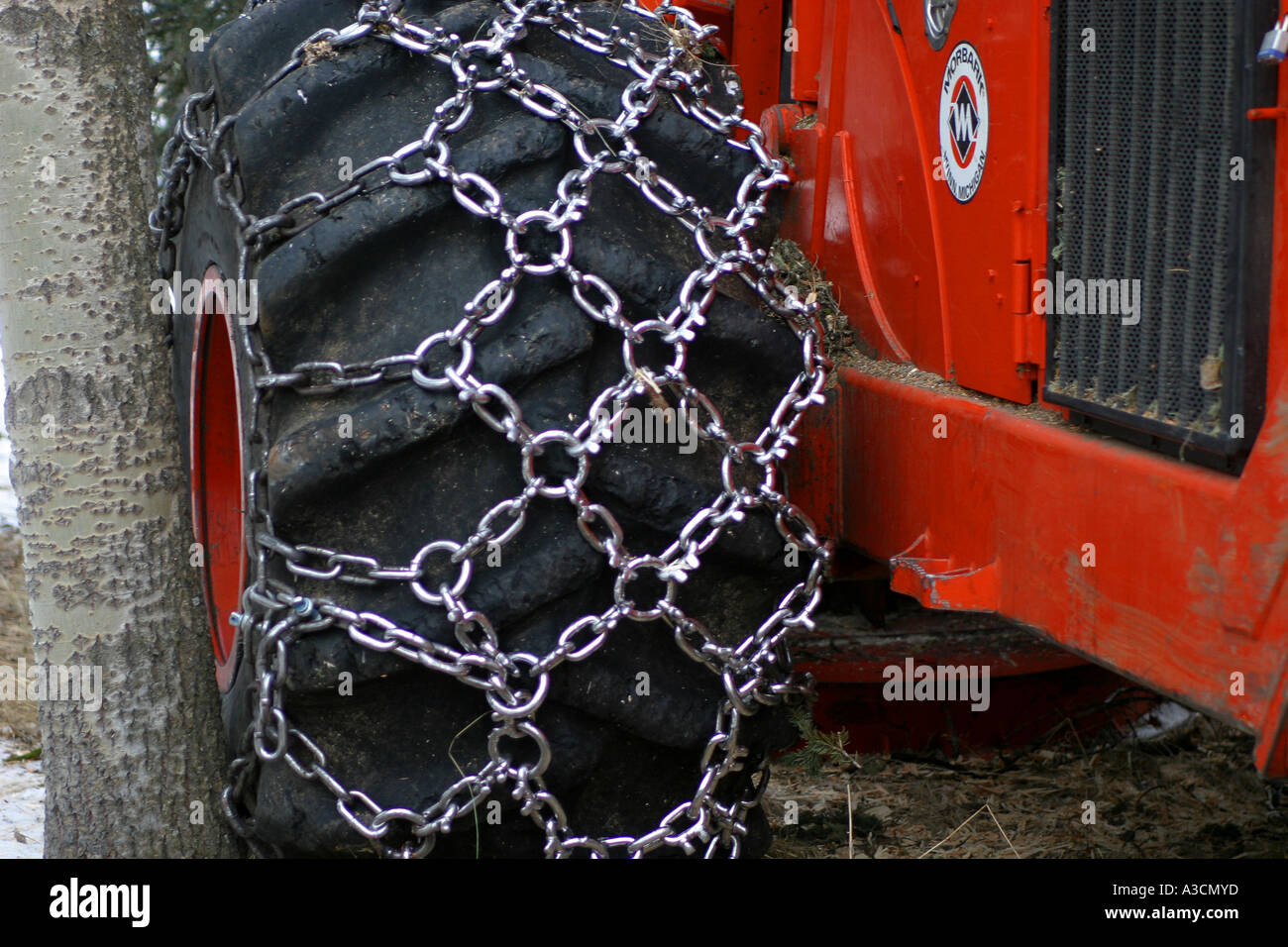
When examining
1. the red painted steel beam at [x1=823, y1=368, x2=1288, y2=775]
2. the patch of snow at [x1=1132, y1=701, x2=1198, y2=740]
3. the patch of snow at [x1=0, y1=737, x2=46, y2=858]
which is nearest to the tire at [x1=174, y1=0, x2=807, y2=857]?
the red painted steel beam at [x1=823, y1=368, x2=1288, y2=775]

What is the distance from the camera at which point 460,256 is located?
1615 mm

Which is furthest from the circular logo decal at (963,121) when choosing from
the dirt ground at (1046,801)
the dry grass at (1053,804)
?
the dry grass at (1053,804)

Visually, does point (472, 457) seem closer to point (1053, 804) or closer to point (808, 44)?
point (808, 44)

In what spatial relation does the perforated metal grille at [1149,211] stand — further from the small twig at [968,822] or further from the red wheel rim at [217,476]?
the red wheel rim at [217,476]

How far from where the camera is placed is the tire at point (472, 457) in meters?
1.55

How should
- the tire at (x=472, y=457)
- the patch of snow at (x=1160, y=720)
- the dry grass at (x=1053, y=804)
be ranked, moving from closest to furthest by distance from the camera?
the tire at (x=472, y=457)
the dry grass at (x=1053, y=804)
the patch of snow at (x=1160, y=720)

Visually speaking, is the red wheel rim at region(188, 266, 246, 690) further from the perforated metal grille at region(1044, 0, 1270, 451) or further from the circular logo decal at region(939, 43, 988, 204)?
the perforated metal grille at region(1044, 0, 1270, 451)

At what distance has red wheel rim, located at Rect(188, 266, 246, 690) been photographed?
214 cm

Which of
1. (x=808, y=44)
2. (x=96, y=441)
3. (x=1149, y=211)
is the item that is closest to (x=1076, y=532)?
(x=1149, y=211)

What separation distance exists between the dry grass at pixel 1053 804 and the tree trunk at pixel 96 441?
1.06 meters

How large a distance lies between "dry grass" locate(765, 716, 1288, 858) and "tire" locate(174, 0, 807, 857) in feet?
2.27
